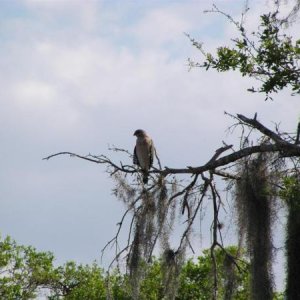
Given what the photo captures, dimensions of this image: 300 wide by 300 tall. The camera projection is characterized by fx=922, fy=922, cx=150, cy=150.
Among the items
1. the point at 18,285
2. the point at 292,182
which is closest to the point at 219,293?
the point at 292,182

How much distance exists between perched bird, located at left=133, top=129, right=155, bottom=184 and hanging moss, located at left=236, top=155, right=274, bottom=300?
3.24 m

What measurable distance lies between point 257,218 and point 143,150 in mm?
4037

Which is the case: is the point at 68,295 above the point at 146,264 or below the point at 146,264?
above

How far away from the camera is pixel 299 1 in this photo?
22.8 feet

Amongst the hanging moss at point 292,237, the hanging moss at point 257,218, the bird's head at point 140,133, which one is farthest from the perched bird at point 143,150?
the hanging moss at point 292,237

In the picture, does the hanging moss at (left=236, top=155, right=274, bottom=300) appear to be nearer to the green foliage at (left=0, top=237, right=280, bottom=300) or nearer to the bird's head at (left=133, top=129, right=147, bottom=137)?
the bird's head at (left=133, top=129, right=147, bottom=137)

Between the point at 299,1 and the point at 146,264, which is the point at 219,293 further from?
the point at 299,1

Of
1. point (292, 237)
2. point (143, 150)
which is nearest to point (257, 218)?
point (292, 237)

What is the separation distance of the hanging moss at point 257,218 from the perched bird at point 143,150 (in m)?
3.24

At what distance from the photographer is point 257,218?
6930 millimetres

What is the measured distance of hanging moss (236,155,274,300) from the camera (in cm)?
682

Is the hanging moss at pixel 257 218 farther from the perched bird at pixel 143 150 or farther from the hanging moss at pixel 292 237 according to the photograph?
the perched bird at pixel 143 150

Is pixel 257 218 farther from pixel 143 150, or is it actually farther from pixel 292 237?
pixel 143 150

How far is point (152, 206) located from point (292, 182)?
45.7 inches
